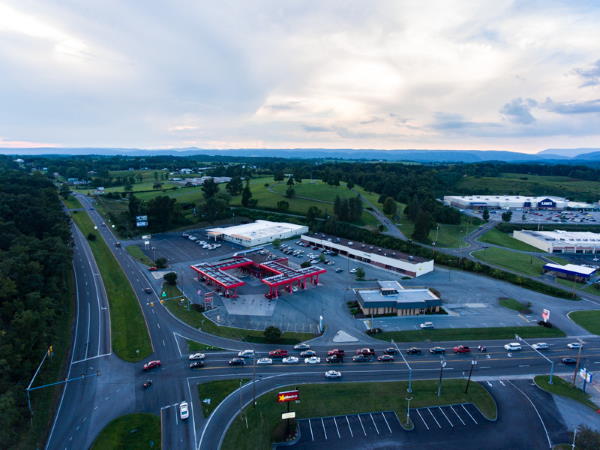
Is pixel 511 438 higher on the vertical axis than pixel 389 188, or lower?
lower

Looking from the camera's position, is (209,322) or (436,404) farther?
(209,322)

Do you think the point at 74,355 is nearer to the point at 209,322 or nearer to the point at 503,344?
the point at 209,322

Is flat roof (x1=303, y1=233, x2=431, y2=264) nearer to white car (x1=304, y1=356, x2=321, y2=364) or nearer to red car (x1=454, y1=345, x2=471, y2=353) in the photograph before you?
red car (x1=454, y1=345, x2=471, y2=353)

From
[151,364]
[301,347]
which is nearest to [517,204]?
[301,347]

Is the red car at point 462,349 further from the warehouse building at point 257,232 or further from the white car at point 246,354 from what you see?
the warehouse building at point 257,232

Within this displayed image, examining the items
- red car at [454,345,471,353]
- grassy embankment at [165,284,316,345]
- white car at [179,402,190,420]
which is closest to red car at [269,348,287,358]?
grassy embankment at [165,284,316,345]

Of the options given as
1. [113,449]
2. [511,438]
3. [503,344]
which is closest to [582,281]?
[503,344]
